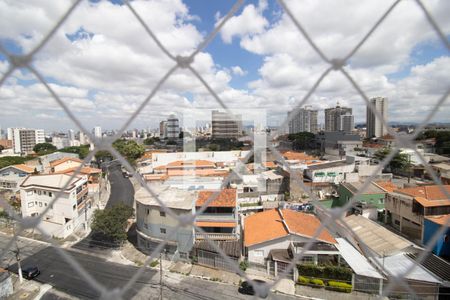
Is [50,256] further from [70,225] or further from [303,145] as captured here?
[303,145]

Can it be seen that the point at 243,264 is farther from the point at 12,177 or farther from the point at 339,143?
the point at 339,143

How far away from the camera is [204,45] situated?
0.60m

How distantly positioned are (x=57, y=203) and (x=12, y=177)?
17.9 feet

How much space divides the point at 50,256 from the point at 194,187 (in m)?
3.91

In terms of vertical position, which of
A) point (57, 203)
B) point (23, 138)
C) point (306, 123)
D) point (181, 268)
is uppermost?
point (306, 123)

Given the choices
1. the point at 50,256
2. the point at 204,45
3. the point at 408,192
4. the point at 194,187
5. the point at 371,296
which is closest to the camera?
the point at 204,45

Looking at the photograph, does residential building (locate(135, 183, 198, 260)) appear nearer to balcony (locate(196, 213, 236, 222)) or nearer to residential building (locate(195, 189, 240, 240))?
residential building (locate(195, 189, 240, 240))

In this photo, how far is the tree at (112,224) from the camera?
5668 millimetres

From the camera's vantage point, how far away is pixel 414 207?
5.48 meters

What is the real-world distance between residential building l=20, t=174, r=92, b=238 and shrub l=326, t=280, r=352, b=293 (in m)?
6.13

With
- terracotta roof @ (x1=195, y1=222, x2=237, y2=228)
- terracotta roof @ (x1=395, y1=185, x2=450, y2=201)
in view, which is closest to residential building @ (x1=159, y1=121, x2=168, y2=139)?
terracotta roof @ (x1=195, y1=222, x2=237, y2=228)

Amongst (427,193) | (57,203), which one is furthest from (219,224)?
(427,193)

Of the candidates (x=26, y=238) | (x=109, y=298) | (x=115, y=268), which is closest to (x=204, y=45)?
(x=109, y=298)

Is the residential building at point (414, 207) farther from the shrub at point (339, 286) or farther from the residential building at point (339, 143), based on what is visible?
the residential building at point (339, 143)
